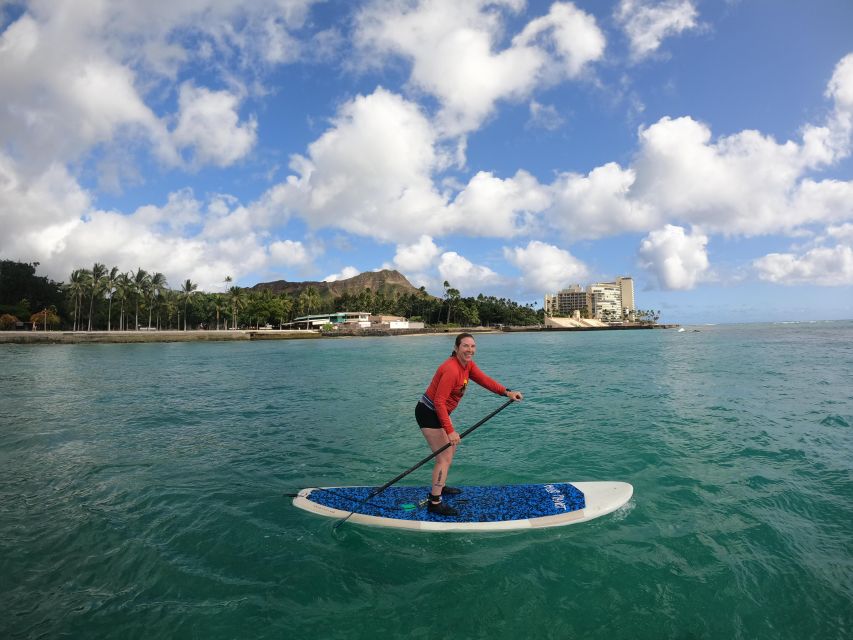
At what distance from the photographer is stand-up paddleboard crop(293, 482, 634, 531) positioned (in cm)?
698

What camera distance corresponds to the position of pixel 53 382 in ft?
93.1

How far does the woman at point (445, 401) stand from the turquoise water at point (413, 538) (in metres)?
0.91

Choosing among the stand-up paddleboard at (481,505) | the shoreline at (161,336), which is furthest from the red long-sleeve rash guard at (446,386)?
the shoreline at (161,336)

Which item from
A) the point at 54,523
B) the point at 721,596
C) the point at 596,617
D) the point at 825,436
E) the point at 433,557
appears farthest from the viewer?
the point at 825,436

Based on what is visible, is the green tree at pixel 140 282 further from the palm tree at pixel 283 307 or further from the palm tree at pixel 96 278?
the palm tree at pixel 283 307

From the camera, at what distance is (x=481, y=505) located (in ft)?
24.7

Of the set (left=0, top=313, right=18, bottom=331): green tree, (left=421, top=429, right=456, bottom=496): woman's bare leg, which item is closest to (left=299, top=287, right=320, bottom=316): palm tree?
(left=0, top=313, right=18, bottom=331): green tree

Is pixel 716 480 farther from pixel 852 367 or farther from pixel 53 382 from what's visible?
pixel 53 382

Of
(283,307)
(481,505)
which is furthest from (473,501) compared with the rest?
(283,307)

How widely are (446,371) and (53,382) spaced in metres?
33.1

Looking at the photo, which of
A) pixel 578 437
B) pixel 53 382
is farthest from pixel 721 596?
pixel 53 382

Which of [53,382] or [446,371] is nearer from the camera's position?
[446,371]

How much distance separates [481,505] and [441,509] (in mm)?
769

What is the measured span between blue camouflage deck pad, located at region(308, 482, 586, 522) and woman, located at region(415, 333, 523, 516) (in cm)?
33
